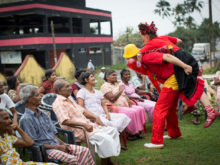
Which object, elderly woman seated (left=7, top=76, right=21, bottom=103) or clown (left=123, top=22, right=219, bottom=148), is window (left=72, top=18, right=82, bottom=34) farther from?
clown (left=123, top=22, right=219, bottom=148)

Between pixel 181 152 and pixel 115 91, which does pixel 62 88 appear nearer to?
pixel 115 91

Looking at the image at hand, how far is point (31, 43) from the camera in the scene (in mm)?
22297

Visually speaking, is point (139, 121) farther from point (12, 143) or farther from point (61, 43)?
point (61, 43)

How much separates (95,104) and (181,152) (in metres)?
1.60

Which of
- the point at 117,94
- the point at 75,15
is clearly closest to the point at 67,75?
the point at 117,94

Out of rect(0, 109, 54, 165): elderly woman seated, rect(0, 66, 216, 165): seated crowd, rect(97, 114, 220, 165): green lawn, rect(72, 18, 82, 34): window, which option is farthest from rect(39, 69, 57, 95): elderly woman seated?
rect(72, 18, 82, 34): window

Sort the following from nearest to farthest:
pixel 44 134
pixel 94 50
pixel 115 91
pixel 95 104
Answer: pixel 44 134
pixel 95 104
pixel 115 91
pixel 94 50

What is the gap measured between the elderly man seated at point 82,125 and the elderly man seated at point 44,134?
0.27 metres

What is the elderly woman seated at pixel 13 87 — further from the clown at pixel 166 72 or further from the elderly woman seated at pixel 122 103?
the clown at pixel 166 72

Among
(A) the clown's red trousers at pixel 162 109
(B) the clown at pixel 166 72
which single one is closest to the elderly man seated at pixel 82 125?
(A) the clown's red trousers at pixel 162 109

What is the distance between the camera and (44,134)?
10.5 ft

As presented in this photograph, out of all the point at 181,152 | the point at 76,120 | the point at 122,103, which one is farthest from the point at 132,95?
the point at 76,120

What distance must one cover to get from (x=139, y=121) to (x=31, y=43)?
19.1 m

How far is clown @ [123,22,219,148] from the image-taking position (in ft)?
12.8
